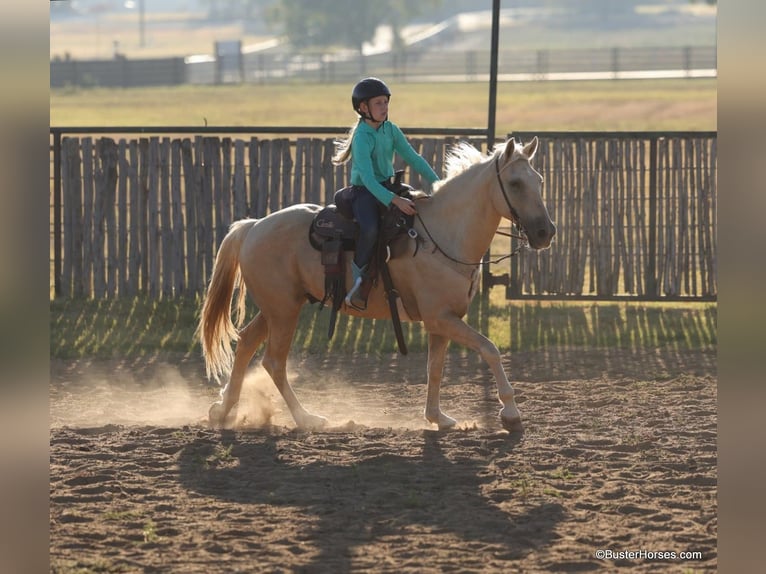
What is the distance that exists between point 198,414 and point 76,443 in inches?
51.4

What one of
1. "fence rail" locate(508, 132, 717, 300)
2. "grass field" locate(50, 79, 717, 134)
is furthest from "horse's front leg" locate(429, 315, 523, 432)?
"grass field" locate(50, 79, 717, 134)

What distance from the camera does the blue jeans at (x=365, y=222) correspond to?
26.8 feet

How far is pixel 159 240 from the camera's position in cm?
1430

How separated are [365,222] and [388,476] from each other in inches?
73.4

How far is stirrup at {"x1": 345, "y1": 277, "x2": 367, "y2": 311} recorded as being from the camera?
8.26 m

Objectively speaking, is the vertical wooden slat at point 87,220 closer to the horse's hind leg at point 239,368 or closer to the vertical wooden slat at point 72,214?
the vertical wooden slat at point 72,214

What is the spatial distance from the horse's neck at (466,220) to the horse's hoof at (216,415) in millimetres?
1968

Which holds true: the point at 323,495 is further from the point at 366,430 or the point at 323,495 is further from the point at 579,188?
the point at 579,188

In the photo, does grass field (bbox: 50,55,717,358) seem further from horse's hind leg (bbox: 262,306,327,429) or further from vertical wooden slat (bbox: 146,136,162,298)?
horse's hind leg (bbox: 262,306,327,429)

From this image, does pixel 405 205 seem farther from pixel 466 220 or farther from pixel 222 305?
pixel 222 305

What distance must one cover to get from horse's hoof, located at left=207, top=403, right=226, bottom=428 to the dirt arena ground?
0.11 m

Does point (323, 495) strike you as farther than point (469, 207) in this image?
No
